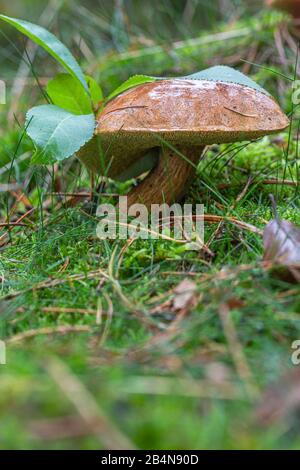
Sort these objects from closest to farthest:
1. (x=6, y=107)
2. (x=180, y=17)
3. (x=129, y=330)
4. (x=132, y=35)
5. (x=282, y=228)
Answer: (x=129, y=330)
(x=282, y=228)
(x=6, y=107)
(x=132, y=35)
(x=180, y=17)

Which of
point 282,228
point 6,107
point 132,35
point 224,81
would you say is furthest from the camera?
point 132,35

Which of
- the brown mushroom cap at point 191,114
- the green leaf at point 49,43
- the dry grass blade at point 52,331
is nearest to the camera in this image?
the dry grass blade at point 52,331

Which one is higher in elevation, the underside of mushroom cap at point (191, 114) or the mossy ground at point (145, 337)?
the underside of mushroom cap at point (191, 114)

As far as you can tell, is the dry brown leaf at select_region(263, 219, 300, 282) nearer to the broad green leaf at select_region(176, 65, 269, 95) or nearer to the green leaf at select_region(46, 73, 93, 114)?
the broad green leaf at select_region(176, 65, 269, 95)

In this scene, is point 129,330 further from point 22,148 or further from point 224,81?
point 22,148

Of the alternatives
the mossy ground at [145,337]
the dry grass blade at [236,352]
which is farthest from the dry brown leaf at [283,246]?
the dry grass blade at [236,352]

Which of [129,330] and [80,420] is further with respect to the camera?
[129,330]

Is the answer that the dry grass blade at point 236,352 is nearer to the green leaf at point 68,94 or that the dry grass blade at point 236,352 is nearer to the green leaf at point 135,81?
the green leaf at point 135,81

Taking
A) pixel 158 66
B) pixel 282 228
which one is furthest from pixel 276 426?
pixel 158 66
